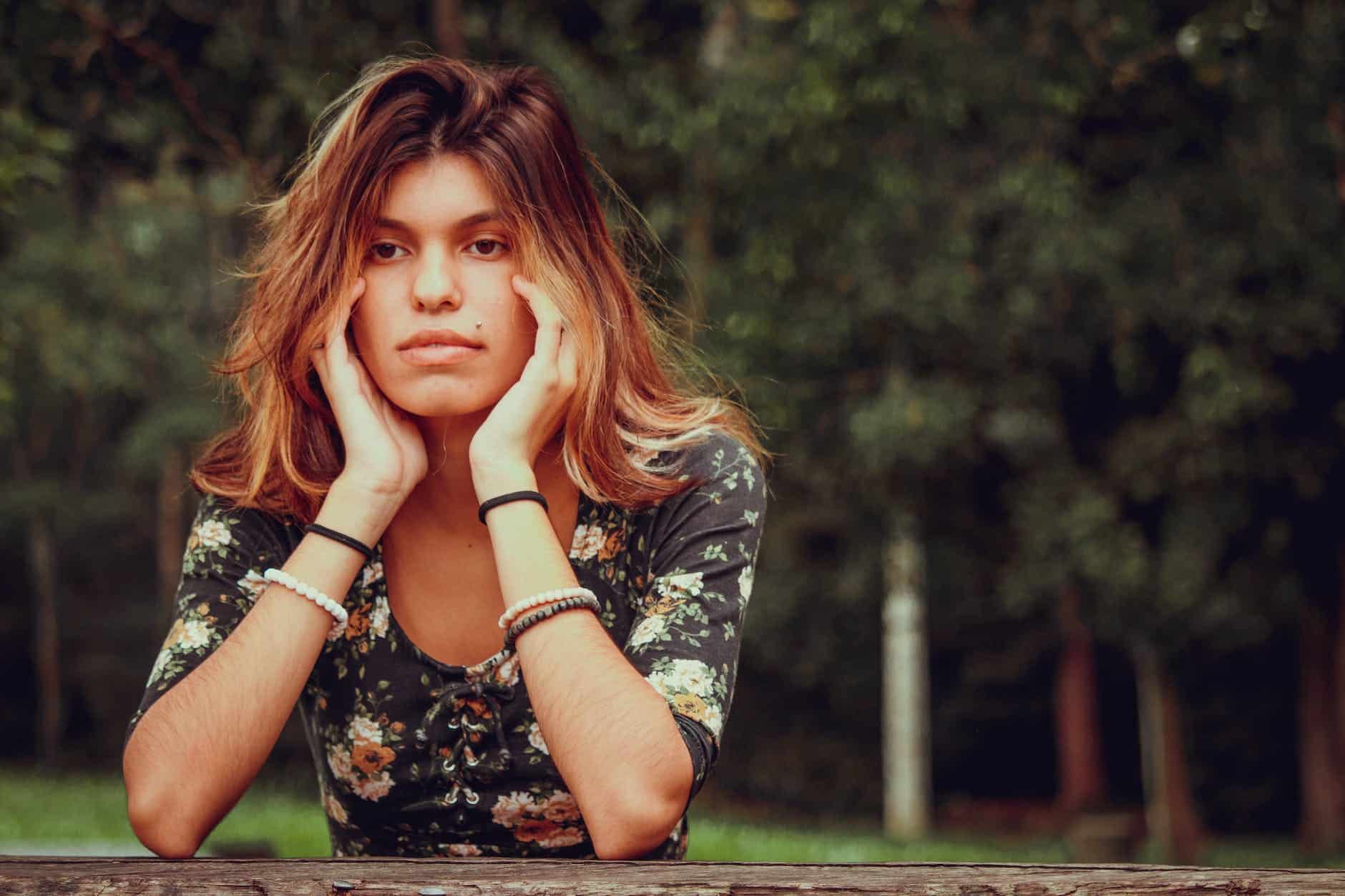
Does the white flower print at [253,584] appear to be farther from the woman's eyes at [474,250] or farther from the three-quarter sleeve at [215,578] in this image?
the woman's eyes at [474,250]

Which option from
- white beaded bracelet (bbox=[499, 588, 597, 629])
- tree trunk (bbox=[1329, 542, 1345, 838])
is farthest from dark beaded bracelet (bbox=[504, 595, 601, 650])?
tree trunk (bbox=[1329, 542, 1345, 838])

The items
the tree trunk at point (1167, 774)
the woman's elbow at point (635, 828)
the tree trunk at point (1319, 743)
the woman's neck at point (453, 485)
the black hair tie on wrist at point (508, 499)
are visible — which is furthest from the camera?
the tree trunk at point (1319, 743)

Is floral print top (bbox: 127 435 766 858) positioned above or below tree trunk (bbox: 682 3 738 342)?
below

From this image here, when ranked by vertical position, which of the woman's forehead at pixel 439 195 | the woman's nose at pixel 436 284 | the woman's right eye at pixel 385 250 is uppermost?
the woman's forehead at pixel 439 195

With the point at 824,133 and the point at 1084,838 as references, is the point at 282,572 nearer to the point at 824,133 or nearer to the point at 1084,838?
the point at 824,133

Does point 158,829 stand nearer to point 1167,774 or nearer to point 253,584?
point 253,584

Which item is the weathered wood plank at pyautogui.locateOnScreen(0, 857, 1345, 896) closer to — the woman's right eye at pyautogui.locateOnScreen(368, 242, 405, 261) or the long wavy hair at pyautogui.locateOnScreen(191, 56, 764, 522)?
the long wavy hair at pyautogui.locateOnScreen(191, 56, 764, 522)

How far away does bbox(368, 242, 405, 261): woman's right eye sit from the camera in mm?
2322

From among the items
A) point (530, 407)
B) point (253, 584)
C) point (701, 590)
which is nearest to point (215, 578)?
point (253, 584)

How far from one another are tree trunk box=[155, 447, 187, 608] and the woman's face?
2089 centimetres

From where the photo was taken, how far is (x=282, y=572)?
7.30 ft

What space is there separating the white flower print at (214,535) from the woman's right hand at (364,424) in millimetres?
243

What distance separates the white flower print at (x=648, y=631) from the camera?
2131 millimetres

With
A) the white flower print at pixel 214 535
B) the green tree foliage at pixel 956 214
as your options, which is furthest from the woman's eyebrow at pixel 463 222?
the green tree foliage at pixel 956 214
